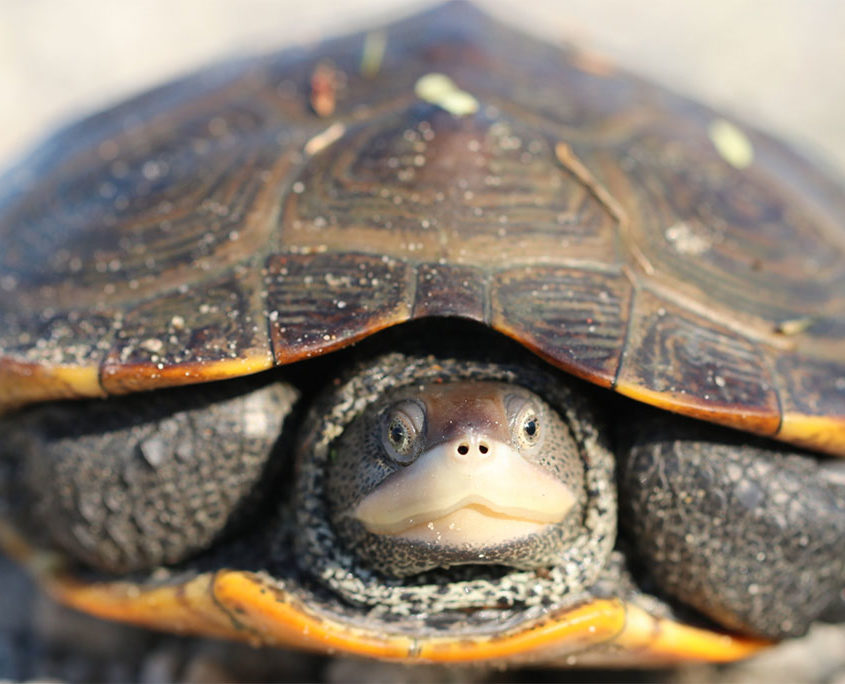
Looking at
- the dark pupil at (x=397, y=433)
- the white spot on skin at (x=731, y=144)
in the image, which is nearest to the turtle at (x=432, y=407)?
the dark pupil at (x=397, y=433)

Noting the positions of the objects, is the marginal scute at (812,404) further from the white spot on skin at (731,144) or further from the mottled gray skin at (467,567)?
the white spot on skin at (731,144)

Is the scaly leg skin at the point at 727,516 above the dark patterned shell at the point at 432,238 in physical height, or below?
below

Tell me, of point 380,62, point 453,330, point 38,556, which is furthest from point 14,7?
point 453,330

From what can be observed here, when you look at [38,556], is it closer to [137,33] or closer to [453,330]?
[453,330]

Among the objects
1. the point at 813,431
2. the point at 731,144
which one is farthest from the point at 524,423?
the point at 731,144

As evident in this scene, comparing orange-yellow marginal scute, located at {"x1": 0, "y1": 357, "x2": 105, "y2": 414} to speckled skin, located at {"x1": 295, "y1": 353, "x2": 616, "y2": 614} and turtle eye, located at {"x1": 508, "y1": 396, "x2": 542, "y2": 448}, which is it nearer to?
speckled skin, located at {"x1": 295, "y1": 353, "x2": 616, "y2": 614}

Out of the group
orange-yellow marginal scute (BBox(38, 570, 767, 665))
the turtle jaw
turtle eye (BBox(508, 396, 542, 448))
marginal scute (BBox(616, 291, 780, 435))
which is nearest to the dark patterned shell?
marginal scute (BBox(616, 291, 780, 435))
